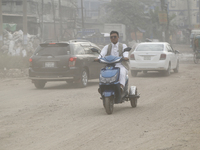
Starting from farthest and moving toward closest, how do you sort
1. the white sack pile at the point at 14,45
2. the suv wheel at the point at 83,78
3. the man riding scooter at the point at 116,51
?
1. the white sack pile at the point at 14,45
2. the suv wheel at the point at 83,78
3. the man riding scooter at the point at 116,51

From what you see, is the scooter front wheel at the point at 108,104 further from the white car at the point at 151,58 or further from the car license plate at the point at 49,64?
the white car at the point at 151,58

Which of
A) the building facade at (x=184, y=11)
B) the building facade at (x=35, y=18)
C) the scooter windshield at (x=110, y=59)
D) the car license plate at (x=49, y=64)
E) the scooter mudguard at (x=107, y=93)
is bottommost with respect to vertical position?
the scooter mudguard at (x=107, y=93)

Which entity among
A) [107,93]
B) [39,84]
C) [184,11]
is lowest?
[39,84]

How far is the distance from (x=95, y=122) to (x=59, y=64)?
674 centimetres

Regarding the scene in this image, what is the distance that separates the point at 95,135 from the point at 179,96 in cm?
570

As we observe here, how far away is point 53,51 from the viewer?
597 inches

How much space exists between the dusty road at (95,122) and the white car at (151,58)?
554cm

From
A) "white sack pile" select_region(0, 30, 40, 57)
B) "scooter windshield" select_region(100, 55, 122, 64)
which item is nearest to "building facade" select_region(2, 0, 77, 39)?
"white sack pile" select_region(0, 30, 40, 57)

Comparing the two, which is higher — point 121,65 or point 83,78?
point 121,65

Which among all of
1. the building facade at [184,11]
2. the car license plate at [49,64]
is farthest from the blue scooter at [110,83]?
the building facade at [184,11]

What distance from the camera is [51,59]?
15.0 m

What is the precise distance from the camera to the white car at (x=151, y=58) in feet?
63.3

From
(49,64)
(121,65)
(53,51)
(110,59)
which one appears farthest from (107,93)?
(53,51)

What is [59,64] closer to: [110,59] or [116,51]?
[116,51]
